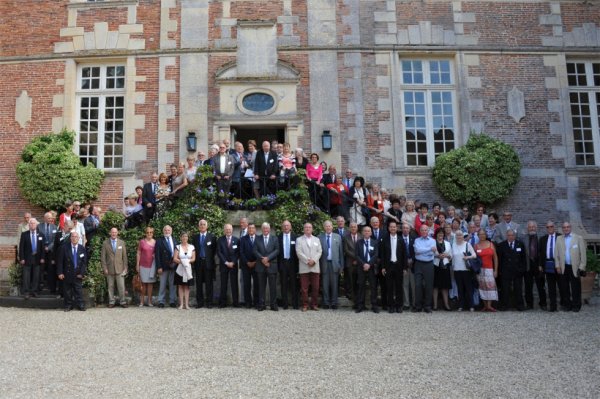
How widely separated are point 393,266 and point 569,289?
2911 millimetres

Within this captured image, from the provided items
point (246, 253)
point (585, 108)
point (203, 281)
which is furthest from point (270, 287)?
point (585, 108)

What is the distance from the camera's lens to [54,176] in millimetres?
11781

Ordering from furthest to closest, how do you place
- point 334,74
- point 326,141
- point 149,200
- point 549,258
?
point 334,74
point 326,141
point 149,200
point 549,258

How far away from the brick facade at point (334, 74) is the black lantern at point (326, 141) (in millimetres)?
129

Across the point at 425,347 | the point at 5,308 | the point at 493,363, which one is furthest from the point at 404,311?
the point at 5,308

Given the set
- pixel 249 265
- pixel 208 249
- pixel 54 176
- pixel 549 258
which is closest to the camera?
pixel 249 265

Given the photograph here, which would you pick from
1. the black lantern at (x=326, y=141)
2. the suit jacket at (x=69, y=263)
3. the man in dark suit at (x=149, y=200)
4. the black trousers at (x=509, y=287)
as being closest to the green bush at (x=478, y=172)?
the black lantern at (x=326, y=141)

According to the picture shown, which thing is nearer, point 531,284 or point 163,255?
point 163,255

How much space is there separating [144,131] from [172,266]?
14.8 ft

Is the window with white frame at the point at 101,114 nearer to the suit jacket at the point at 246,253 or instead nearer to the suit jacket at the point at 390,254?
the suit jacket at the point at 246,253

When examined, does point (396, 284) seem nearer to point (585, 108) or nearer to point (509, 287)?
point (509, 287)

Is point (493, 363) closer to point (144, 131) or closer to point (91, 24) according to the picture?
point (144, 131)

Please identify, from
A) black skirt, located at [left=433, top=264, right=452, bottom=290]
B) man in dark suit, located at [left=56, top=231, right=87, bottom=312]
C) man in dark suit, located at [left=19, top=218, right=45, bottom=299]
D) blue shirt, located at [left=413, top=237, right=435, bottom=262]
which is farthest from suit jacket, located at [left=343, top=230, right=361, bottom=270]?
man in dark suit, located at [left=19, top=218, right=45, bottom=299]

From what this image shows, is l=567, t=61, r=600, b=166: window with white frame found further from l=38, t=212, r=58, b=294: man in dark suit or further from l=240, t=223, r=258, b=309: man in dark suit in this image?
l=38, t=212, r=58, b=294: man in dark suit
